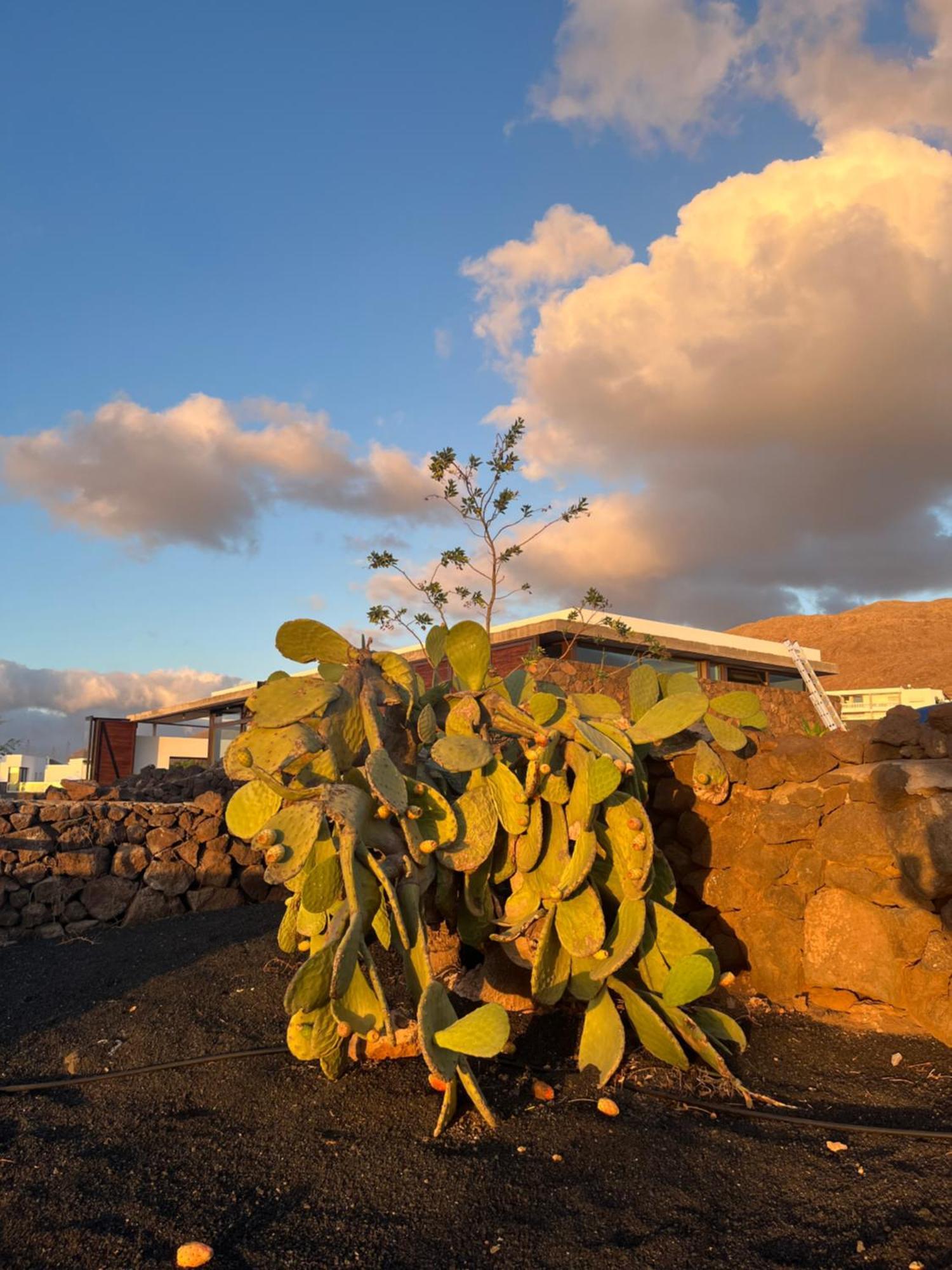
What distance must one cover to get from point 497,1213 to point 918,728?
2.33 meters

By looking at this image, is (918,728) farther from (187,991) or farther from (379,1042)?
(187,991)

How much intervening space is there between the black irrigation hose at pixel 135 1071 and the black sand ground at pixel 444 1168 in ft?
0.13

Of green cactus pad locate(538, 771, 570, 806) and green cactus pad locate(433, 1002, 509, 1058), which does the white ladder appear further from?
green cactus pad locate(433, 1002, 509, 1058)

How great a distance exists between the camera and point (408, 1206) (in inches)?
78.1

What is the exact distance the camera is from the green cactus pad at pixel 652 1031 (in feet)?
8.82

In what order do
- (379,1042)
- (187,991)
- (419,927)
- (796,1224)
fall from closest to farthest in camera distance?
(796,1224)
(419,927)
(379,1042)
(187,991)

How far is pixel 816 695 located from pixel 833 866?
9.37 meters

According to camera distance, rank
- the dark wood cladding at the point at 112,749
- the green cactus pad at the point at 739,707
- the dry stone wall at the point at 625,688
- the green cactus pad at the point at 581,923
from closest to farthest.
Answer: the green cactus pad at the point at 581,923 → the green cactus pad at the point at 739,707 → the dry stone wall at the point at 625,688 → the dark wood cladding at the point at 112,749

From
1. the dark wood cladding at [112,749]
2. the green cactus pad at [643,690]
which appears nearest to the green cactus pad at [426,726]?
the green cactus pad at [643,690]

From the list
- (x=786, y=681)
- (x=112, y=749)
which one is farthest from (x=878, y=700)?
(x=112, y=749)

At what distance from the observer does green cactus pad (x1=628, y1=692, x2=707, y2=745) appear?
10.5 feet

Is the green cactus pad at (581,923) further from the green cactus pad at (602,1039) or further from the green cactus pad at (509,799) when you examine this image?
the green cactus pad at (509,799)

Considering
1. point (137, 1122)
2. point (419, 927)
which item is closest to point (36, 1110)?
point (137, 1122)

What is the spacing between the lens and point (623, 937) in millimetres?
2830
